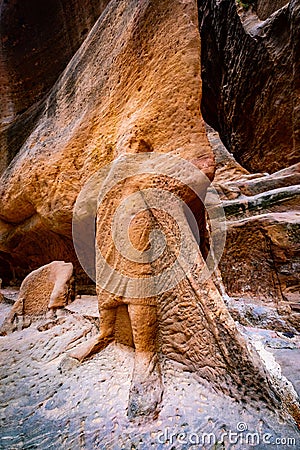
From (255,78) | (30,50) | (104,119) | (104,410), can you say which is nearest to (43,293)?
(104,410)

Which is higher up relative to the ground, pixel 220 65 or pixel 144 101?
pixel 220 65

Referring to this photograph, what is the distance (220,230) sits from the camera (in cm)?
402

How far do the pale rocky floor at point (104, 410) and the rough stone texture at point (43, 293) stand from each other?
0.85m

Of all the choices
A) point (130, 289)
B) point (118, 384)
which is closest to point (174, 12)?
point (130, 289)

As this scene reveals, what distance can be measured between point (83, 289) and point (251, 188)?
170 inches

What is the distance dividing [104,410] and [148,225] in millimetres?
1040

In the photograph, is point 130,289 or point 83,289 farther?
point 83,289

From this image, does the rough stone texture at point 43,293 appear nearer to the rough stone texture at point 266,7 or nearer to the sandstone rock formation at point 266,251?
the sandstone rock formation at point 266,251

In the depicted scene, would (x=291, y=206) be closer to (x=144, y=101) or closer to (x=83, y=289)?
(x=144, y=101)

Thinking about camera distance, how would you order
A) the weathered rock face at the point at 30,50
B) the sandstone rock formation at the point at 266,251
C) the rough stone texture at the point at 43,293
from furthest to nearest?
the weathered rock face at the point at 30,50, the sandstone rock formation at the point at 266,251, the rough stone texture at the point at 43,293

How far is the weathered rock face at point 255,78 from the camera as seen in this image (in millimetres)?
5969

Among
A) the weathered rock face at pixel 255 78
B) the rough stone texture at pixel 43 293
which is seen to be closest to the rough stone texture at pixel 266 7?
the weathered rock face at pixel 255 78

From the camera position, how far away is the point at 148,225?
1548mm
